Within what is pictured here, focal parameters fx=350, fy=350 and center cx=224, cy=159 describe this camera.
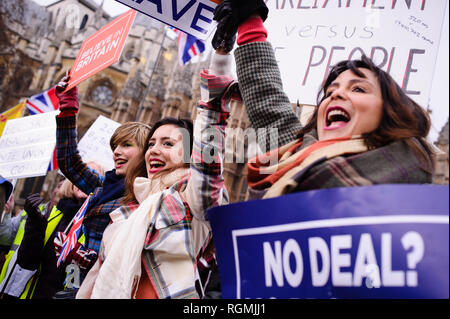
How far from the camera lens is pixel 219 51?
4.90 ft

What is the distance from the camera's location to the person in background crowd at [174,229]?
1339 millimetres

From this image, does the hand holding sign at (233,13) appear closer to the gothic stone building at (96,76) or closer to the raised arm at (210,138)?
the raised arm at (210,138)

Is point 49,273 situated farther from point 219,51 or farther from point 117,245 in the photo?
point 219,51

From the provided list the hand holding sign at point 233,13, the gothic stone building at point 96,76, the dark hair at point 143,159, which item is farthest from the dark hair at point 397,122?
the gothic stone building at point 96,76

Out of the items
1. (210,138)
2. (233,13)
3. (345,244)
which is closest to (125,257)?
(210,138)

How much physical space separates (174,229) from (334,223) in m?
0.75

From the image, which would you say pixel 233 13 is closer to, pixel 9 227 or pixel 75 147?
pixel 75 147

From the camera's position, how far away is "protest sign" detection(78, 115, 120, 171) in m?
4.51

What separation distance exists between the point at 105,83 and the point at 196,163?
3085 centimetres

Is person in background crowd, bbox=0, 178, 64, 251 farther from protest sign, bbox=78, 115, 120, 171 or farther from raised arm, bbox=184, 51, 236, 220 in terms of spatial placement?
raised arm, bbox=184, 51, 236, 220

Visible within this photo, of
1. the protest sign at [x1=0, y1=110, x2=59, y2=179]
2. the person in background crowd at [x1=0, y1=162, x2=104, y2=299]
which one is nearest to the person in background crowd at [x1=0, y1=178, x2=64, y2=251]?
the protest sign at [x1=0, y1=110, x2=59, y2=179]

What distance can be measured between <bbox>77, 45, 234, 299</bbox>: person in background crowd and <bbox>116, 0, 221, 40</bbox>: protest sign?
2.65 feet

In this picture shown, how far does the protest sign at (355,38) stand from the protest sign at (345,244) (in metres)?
1.32
